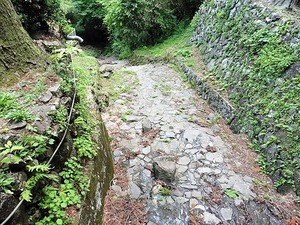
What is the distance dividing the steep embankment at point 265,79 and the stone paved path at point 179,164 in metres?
0.61

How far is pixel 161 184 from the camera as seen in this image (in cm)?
372

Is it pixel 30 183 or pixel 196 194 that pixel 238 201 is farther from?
pixel 30 183

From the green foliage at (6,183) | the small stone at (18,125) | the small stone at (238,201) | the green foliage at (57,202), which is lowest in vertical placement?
the small stone at (238,201)

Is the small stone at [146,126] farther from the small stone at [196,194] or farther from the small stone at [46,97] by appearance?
the small stone at [46,97]

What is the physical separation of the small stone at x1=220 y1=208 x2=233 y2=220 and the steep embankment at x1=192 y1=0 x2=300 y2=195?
1087 mm

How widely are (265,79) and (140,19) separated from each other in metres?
7.52

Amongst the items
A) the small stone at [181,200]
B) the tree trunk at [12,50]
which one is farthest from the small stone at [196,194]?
the tree trunk at [12,50]

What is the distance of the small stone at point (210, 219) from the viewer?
325 centimetres

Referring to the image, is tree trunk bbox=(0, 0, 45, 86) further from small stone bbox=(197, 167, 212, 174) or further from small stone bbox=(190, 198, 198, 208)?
small stone bbox=(197, 167, 212, 174)

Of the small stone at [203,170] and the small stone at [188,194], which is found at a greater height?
the small stone at [188,194]

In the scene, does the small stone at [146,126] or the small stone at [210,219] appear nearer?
the small stone at [210,219]

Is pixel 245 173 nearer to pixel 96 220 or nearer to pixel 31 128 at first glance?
pixel 96 220

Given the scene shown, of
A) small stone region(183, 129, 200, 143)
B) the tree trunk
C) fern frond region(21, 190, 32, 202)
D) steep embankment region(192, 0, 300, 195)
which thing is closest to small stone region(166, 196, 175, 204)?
small stone region(183, 129, 200, 143)

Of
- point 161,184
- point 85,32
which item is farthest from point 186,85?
point 85,32
